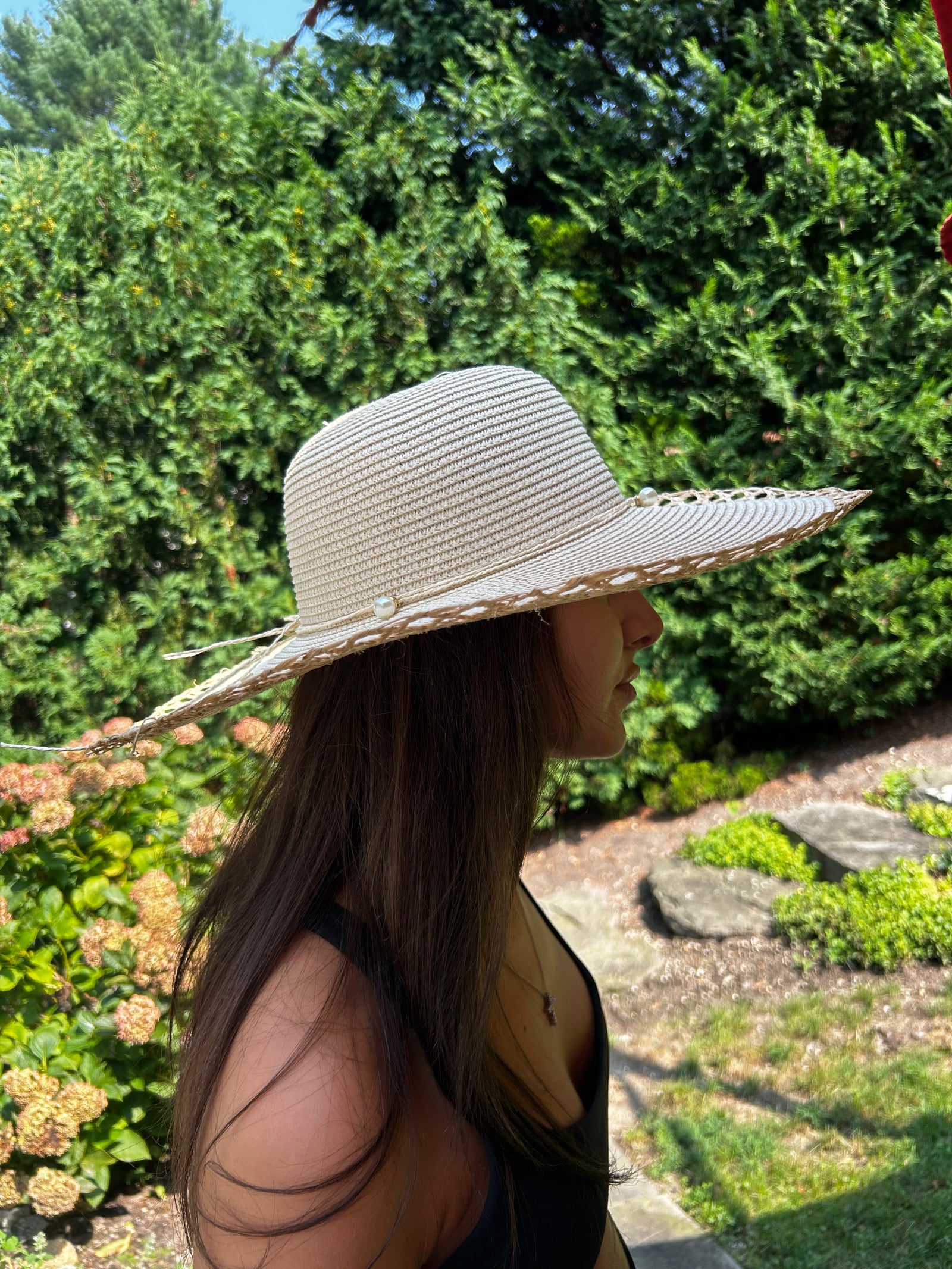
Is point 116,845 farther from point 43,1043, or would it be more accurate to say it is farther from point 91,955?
point 43,1043

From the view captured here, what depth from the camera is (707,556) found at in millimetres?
1216

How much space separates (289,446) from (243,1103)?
473cm

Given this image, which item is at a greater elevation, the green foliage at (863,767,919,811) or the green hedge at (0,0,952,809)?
the green hedge at (0,0,952,809)

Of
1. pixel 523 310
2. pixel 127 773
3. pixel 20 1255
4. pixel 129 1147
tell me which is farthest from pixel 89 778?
pixel 523 310

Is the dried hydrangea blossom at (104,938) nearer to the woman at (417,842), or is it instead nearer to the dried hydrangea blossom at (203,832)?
the dried hydrangea blossom at (203,832)

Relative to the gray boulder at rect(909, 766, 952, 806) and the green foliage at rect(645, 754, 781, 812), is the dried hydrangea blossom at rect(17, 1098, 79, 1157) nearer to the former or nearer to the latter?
the green foliage at rect(645, 754, 781, 812)

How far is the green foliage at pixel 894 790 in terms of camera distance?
5.26m

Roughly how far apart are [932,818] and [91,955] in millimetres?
4046

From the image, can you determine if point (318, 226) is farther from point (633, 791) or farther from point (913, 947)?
point (913, 947)

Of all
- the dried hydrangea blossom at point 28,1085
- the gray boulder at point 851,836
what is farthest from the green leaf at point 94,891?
the gray boulder at point 851,836

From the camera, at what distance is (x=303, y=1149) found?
93cm

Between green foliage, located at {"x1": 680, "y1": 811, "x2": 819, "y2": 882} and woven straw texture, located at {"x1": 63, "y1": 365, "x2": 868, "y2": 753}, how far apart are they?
4051mm

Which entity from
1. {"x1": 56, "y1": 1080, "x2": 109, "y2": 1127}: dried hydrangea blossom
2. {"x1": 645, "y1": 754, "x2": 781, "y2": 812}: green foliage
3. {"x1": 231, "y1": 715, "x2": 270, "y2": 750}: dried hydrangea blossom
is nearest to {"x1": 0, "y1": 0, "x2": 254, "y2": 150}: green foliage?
{"x1": 645, "y1": 754, "x2": 781, "y2": 812}: green foliage

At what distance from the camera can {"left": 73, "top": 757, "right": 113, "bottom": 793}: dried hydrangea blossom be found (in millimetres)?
3037
